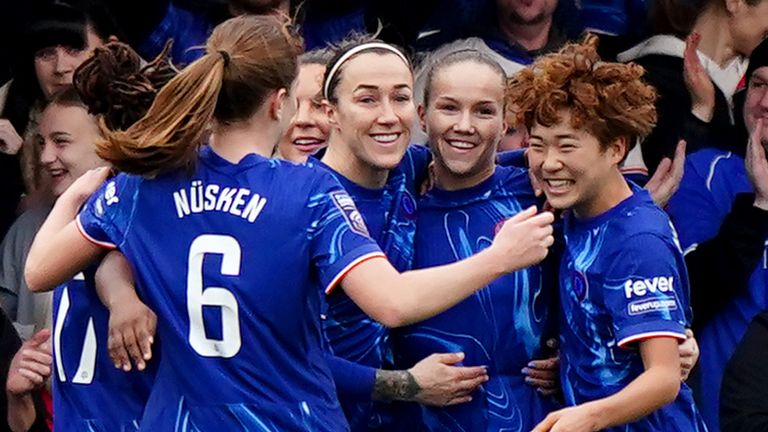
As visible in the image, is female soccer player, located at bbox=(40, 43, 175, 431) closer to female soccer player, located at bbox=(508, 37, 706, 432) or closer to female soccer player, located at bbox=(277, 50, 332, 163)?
female soccer player, located at bbox=(508, 37, 706, 432)

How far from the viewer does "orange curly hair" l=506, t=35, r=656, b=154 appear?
19.8 ft

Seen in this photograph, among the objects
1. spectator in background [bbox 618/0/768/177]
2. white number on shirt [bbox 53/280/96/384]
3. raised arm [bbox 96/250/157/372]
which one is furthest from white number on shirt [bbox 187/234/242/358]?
spectator in background [bbox 618/0/768/177]

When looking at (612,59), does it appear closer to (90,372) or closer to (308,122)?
(308,122)

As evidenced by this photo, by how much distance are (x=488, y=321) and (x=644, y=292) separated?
666mm

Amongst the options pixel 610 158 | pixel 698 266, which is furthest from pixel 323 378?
pixel 698 266

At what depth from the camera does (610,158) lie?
608cm

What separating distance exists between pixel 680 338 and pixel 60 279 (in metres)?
1.74

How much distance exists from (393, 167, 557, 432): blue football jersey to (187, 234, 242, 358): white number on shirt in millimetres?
1117

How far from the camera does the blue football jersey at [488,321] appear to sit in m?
6.30

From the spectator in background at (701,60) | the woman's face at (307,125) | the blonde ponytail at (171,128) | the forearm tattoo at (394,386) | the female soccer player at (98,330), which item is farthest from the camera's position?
the spectator in background at (701,60)

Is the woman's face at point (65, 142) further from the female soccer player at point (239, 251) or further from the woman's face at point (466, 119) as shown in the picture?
the female soccer player at point (239, 251)

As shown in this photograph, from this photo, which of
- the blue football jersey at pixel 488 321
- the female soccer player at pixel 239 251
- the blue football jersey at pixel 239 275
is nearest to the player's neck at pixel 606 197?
the blue football jersey at pixel 488 321

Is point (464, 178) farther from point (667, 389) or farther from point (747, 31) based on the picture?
point (747, 31)

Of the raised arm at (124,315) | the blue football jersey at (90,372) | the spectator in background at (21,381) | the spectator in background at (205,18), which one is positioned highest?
the spectator in background at (205,18)
